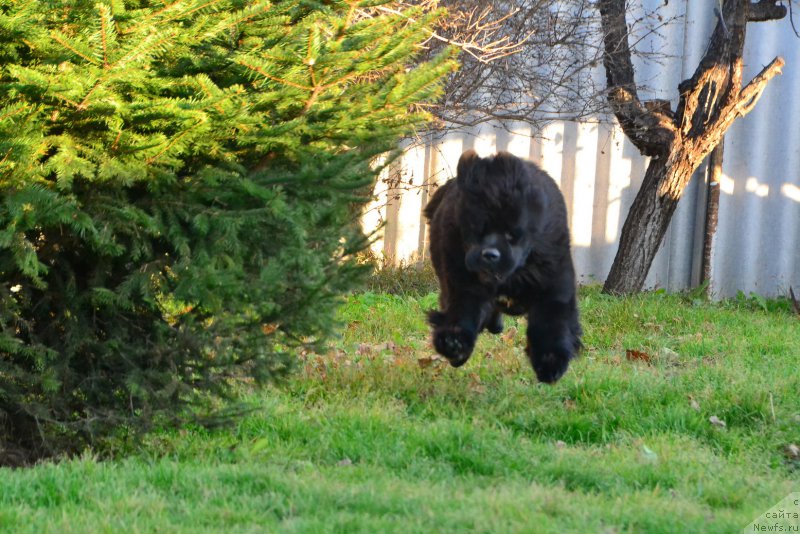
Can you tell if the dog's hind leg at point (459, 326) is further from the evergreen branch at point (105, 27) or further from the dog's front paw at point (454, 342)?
the evergreen branch at point (105, 27)

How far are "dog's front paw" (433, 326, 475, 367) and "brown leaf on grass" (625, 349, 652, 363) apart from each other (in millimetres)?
2332

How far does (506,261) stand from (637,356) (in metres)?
2.70

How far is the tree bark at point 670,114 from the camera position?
9.55 metres

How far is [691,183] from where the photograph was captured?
11227mm

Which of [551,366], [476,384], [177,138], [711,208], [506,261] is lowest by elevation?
[476,384]

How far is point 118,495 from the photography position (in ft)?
11.6

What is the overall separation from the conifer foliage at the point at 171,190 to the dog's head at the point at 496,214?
51 centimetres

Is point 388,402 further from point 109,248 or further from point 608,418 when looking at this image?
point 109,248

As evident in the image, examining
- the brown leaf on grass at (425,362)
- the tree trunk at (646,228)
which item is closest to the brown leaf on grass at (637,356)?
the brown leaf on grass at (425,362)

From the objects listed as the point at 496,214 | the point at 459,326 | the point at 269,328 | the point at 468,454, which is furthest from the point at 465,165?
the point at 468,454

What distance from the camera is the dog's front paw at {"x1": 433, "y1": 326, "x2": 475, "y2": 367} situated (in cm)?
494

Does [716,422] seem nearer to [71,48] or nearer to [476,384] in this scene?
[476,384]

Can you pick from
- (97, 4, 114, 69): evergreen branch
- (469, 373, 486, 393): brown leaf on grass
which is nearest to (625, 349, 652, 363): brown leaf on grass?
(469, 373, 486, 393): brown leaf on grass

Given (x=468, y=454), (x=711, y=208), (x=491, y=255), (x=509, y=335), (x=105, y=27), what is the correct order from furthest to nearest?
1. (x=711, y=208)
2. (x=509, y=335)
3. (x=491, y=255)
4. (x=468, y=454)
5. (x=105, y=27)
